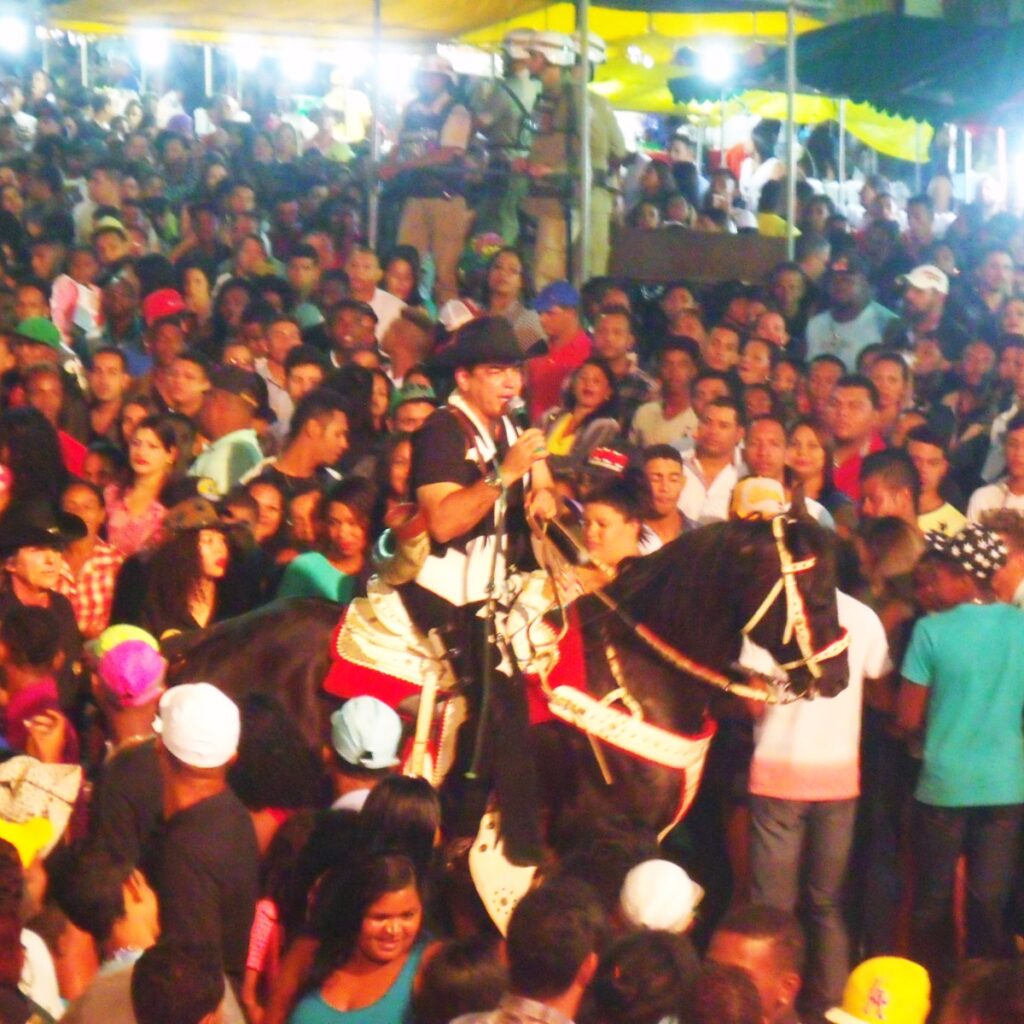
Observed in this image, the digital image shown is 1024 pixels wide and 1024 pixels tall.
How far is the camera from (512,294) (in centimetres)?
1211

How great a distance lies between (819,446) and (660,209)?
8535 millimetres

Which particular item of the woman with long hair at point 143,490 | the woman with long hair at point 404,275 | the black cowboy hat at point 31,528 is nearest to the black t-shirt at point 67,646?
the black cowboy hat at point 31,528

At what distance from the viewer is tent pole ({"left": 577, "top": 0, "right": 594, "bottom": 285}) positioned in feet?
41.1

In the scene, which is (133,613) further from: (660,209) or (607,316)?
(660,209)

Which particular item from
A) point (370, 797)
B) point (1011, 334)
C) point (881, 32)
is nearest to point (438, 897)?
point (370, 797)

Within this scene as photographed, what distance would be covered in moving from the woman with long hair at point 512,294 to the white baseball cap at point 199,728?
22.5 feet

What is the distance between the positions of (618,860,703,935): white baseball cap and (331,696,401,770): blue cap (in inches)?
43.6

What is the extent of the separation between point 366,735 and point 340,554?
77.1 inches

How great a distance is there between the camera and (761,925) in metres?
4.52

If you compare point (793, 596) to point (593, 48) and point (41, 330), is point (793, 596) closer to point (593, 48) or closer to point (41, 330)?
point (41, 330)

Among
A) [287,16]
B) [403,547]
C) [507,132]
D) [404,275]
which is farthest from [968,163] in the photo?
[403,547]

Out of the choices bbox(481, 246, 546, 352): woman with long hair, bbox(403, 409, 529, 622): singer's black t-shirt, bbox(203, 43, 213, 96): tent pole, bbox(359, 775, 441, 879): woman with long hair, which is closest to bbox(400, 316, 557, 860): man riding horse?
bbox(403, 409, 529, 622): singer's black t-shirt

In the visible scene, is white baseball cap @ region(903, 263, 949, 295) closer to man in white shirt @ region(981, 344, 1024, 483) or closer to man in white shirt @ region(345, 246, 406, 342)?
man in white shirt @ region(981, 344, 1024, 483)

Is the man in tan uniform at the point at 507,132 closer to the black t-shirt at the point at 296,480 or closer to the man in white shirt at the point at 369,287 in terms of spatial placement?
the man in white shirt at the point at 369,287
